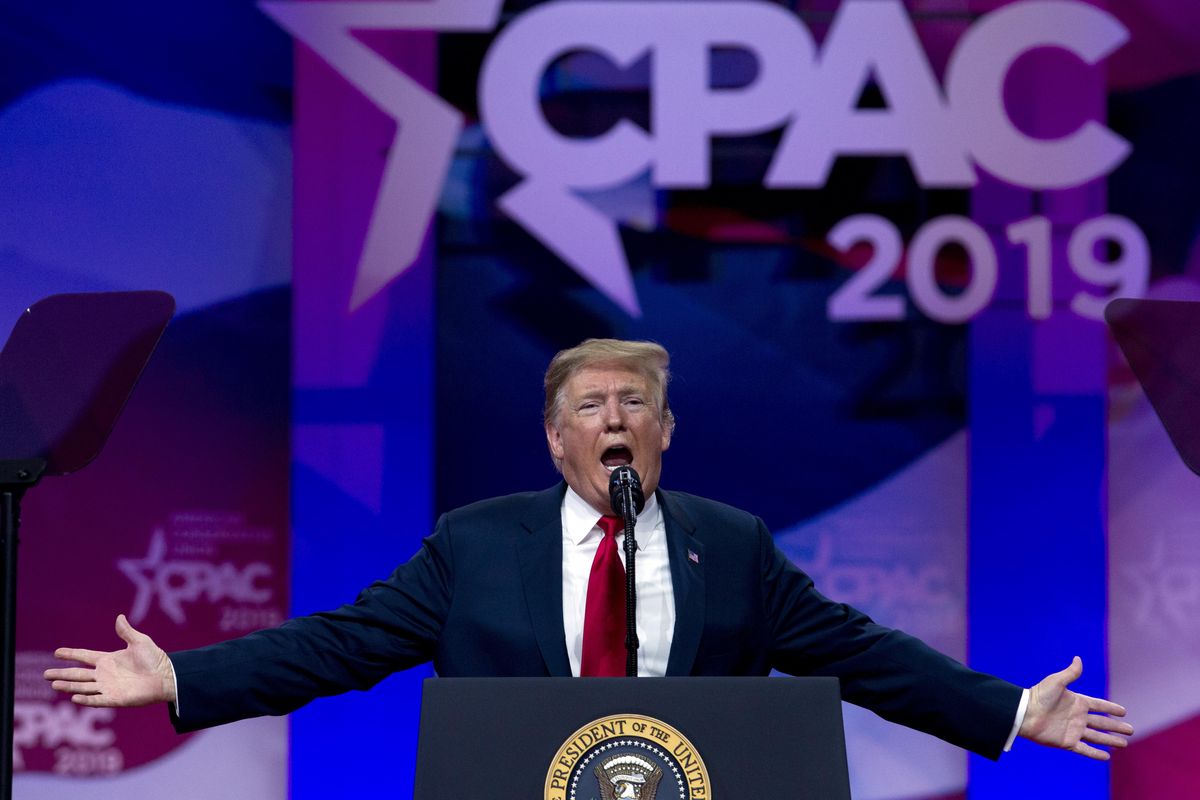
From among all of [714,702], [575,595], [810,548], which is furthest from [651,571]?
[810,548]

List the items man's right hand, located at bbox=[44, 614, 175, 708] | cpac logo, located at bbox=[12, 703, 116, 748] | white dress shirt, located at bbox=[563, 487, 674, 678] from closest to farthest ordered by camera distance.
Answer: man's right hand, located at bbox=[44, 614, 175, 708] < white dress shirt, located at bbox=[563, 487, 674, 678] < cpac logo, located at bbox=[12, 703, 116, 748]

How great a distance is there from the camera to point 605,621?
2336 millimetres

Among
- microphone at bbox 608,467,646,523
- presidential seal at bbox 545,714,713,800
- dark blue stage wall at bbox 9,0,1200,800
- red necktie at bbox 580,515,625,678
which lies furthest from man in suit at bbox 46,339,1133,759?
dark blue stage wall at bbox 9,0,1200,800

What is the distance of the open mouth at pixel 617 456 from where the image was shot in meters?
2.46

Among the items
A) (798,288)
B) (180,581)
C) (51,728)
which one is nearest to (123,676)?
(180,581)

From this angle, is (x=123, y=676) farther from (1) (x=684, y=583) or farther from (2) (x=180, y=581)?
(2) (x=180, y=581)

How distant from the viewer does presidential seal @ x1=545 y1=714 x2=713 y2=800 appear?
1686 millimetres

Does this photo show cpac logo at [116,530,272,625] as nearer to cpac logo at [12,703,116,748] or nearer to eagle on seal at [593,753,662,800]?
cpac logo at [12,703,116,748]

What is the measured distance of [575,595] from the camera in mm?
2416

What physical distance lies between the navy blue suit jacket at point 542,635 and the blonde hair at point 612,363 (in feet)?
0.59

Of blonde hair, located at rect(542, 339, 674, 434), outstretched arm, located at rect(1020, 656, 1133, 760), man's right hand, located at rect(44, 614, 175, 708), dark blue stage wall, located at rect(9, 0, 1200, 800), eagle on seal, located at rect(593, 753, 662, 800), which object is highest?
dark blue stage wall, located at rect(9, 0, 1200, 800)

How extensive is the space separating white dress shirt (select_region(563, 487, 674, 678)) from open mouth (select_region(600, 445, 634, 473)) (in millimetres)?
98

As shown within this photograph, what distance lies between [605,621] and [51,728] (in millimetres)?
2439

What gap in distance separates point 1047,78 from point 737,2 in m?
0.95
